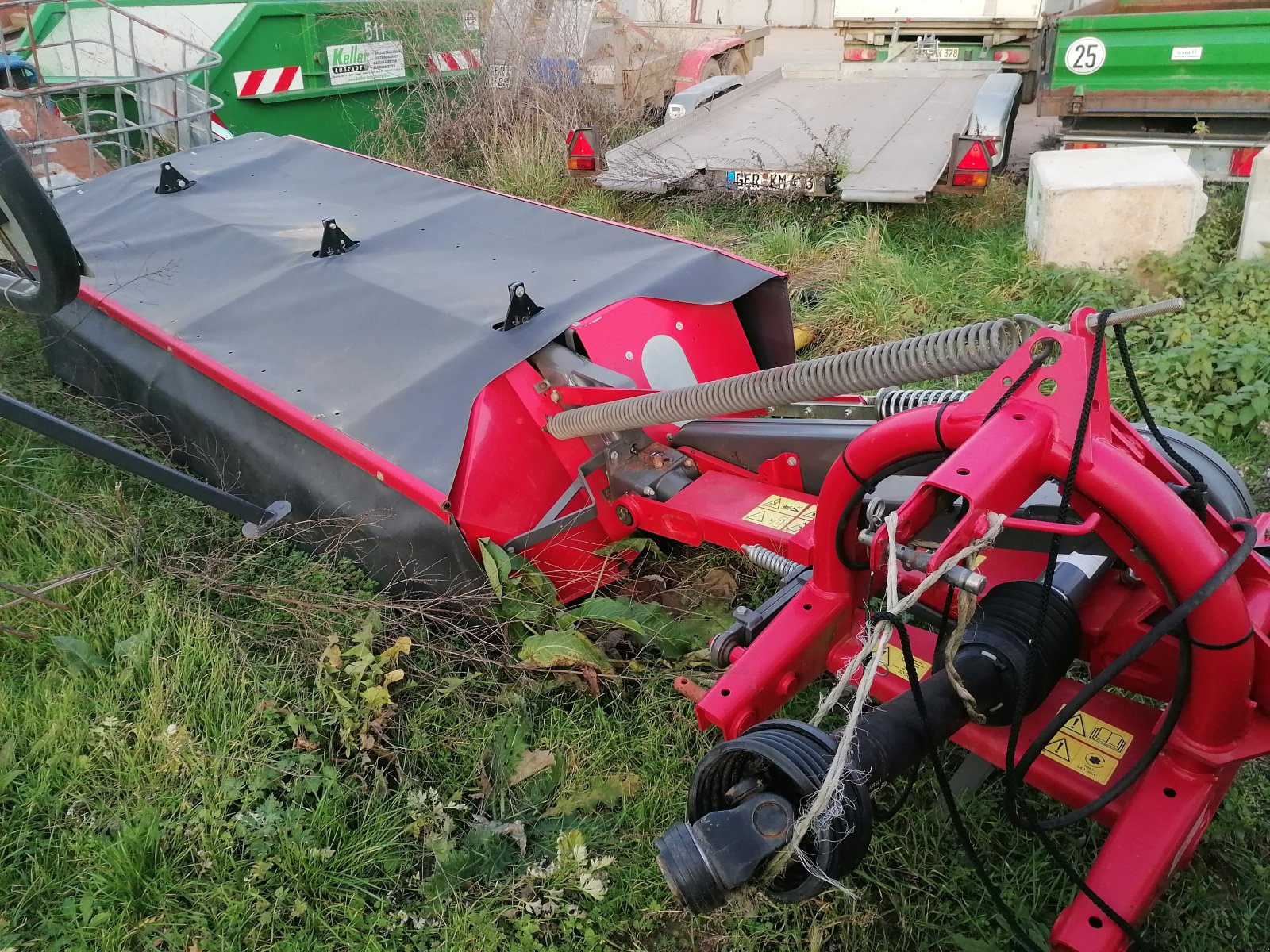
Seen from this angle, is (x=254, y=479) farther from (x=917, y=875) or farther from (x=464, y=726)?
(x=917, y=875)

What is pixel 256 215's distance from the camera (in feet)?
12.9

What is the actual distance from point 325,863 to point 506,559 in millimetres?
829

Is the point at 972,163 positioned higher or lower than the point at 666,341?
higher

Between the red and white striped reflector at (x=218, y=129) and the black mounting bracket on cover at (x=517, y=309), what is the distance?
3952 millimetres

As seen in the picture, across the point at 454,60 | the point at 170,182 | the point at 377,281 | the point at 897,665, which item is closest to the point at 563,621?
the point at 897,665

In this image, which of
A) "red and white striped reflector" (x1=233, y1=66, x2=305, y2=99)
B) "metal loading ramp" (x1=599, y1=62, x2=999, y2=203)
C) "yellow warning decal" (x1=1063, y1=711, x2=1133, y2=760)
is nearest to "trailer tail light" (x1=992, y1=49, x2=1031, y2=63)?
"metal loading ramp" (x1=599, y1=62, x2=999, y2=203)

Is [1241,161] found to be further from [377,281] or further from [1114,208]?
[377,281]

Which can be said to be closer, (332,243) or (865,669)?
(865,669)

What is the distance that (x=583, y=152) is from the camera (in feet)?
19.5

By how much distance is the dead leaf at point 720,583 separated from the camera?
9.57 feet

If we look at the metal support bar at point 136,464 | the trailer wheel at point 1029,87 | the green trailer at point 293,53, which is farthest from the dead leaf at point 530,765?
the trailer wheel at point 1029,87

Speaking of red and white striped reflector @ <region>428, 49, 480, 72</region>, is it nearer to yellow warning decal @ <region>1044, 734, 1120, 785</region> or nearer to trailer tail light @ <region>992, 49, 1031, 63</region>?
trailer tail light @ <region>992, 49, 1031, 63</region>

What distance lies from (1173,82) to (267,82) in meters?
5.46

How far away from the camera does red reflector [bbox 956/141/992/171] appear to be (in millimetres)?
4848
